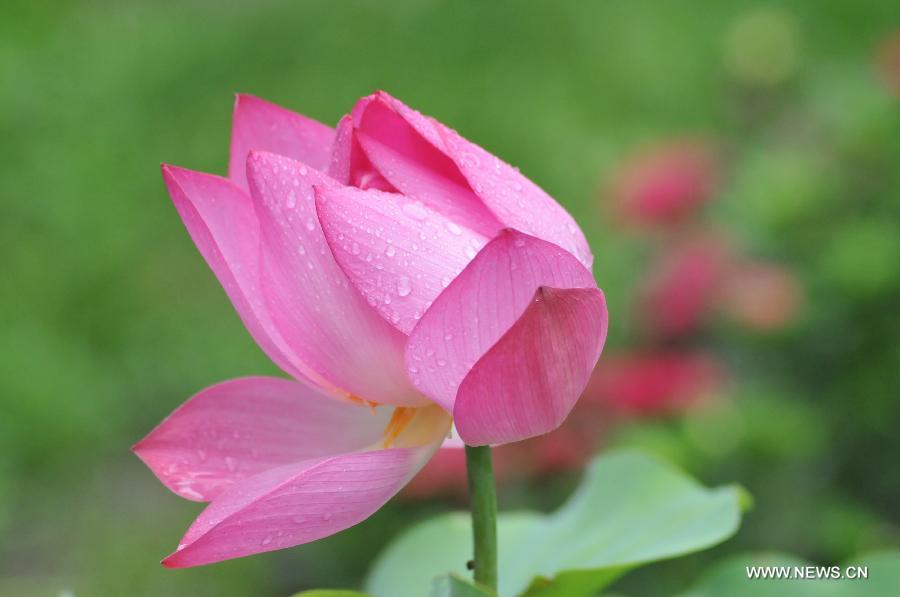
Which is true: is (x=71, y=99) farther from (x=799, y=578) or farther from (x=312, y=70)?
(x=799, y=578)

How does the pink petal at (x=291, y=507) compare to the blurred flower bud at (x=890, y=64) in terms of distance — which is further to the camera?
the blurred flower bud at (x=890, y=64)

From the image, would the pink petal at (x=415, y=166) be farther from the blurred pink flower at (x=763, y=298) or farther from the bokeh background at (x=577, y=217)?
the blurred pink flower at (x=763, y=298)

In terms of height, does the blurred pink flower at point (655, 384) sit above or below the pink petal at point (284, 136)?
below

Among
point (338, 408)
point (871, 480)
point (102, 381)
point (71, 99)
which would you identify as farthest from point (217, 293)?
point (338, 408)

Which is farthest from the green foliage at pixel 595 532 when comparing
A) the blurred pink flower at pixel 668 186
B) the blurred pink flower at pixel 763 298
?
the blurred pink flower at pixel 668 186

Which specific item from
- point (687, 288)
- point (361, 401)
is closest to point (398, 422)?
point (361, 401)

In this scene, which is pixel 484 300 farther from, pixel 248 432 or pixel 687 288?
pixel 687 288
